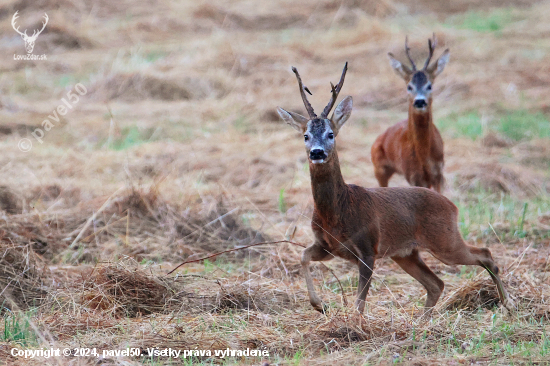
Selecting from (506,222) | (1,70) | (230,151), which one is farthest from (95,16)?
(506,222)

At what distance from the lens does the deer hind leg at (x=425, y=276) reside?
206 inches

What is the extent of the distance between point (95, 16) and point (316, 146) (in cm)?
1571

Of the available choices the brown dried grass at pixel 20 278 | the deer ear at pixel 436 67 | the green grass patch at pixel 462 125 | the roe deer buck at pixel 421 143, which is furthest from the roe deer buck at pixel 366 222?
the green grass patch at pixel 462 125

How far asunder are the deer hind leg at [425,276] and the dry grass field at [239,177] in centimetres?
8

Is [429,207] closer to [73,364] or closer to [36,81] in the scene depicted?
[73,364]

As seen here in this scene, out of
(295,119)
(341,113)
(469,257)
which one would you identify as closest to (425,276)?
(469,257)

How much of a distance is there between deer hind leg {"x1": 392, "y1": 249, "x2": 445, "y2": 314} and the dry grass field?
3.2 inches

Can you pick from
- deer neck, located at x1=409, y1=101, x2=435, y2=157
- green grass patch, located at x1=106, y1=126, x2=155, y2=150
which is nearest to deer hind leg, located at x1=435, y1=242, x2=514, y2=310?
deer neck, located at x1=409, y1=101, x2=435, y2=157

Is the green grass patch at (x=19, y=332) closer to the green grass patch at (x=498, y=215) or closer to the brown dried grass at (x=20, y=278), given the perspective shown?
the brown dried grass at (x=20, y=278)

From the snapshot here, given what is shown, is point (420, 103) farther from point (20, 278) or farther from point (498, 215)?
point (20, 278)

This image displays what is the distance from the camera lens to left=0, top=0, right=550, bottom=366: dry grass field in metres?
4.33

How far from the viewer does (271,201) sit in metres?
8.09

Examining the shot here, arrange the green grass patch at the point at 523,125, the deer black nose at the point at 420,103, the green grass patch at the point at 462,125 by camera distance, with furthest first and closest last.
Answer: the green grass patch at the point at 462,125, the green grass patch at the point at 523,125, the deer black nose at the point at 420,103

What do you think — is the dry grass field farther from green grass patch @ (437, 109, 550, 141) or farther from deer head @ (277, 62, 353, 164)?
deer head @ (277, 62, 353, 164)
